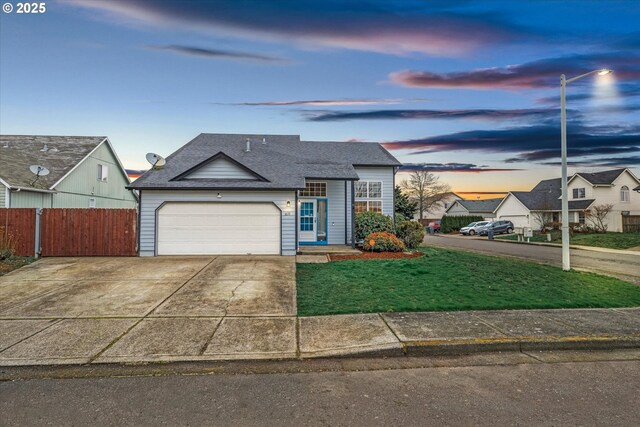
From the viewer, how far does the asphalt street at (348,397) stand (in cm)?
300

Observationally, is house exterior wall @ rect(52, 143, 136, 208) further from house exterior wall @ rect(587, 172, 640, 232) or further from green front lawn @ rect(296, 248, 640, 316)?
house exterior wall @ rect(587, 172, 640, 232)

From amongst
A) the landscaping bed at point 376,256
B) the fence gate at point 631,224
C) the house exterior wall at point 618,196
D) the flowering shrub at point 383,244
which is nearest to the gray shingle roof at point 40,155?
the landscaping bed at point 376,256

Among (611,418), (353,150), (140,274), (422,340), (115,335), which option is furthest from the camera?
(353,150)

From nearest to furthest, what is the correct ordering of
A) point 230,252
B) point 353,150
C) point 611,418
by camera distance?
1. point 611,418
2. point 230,252
3. point 353,150

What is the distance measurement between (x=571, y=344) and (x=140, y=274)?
A: 10.1 meters

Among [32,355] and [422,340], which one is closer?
[32,355]

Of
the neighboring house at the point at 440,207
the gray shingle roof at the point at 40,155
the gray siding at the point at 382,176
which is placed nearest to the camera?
the gray siding at the point at 382,176

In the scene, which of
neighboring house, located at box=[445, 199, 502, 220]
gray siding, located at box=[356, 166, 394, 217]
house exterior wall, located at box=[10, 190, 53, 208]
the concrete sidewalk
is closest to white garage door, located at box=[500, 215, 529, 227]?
neighboring house, located at box=[445, 199, 502, 220]

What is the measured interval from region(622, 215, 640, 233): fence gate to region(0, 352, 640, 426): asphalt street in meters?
35.4

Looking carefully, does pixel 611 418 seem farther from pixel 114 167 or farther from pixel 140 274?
pixel 114 167

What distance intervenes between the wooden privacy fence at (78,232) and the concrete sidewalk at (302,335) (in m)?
7.20

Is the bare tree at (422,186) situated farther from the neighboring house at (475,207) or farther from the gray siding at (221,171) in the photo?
the gray siding at (221,171)

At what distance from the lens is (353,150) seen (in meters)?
18.6

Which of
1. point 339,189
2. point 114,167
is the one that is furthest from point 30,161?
point 339,189
